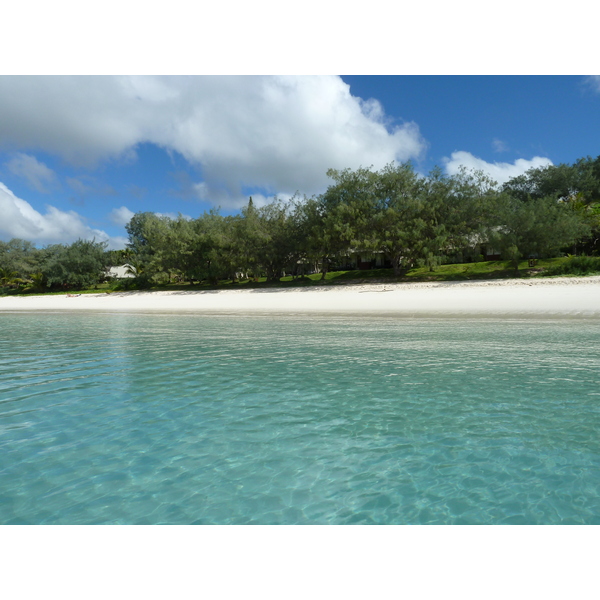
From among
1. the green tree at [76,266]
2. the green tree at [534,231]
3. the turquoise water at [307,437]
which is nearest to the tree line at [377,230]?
the green tree at [534,231]

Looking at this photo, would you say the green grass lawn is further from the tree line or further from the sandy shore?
the sandy shore

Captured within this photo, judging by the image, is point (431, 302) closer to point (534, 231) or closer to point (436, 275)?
point (436, 275)

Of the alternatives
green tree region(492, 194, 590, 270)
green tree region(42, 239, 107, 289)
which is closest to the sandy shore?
green tree region(492, 194, 590, 270)

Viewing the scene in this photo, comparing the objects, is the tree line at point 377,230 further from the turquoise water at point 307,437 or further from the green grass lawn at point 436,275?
the turquoise water at point 307,437

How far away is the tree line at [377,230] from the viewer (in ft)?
110

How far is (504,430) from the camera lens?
548 cm

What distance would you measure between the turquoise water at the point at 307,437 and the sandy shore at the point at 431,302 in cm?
915

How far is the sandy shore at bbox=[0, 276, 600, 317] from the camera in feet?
63.7

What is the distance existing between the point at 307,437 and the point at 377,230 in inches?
1320

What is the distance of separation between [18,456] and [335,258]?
123 feet

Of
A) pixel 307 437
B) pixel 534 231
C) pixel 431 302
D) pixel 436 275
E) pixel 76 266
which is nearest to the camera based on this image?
pixel 307 437

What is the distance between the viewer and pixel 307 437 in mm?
5484

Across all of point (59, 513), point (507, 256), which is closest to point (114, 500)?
point (59, 513)

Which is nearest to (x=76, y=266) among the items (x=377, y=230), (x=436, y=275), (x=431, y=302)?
(x=377, y=230)
